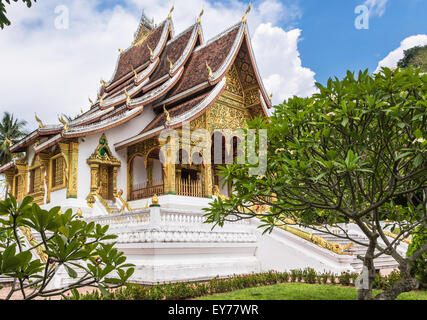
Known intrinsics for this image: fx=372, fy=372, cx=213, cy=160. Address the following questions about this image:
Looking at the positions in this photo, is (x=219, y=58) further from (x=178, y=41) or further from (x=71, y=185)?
(x=71, y=185)

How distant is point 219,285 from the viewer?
22.2 ft

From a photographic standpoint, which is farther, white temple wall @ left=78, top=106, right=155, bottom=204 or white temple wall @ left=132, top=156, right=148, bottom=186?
white temple wall @ left=132, top=156, right=148, bottom=186

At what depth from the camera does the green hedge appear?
5.98 m

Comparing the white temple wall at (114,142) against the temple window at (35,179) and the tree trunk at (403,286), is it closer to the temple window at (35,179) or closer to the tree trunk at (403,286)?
the temple window at (35,179)

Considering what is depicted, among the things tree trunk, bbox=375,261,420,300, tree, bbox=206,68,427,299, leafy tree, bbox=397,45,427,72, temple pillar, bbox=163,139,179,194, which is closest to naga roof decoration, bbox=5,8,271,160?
temple pillar, bbox=163,139,179,194

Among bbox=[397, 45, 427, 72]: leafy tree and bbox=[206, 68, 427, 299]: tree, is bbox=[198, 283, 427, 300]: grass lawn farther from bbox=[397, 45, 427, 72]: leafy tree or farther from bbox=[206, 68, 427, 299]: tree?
bbox=[397, 45, 427, 72]: leafy tree

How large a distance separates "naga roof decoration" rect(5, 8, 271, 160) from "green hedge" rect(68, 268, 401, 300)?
5.59 m

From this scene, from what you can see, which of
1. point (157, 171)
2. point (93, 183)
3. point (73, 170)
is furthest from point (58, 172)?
point (157, 171)

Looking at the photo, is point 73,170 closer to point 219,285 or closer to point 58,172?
point 58,172

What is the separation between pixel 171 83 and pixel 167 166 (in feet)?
12.6

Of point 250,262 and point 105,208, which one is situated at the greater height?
point 105,208

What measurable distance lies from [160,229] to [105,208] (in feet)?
15.0

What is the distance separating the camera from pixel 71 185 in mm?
12203
